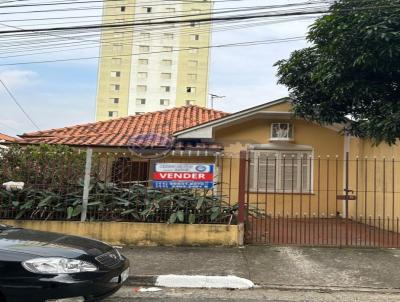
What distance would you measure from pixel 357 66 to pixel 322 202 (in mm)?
6397

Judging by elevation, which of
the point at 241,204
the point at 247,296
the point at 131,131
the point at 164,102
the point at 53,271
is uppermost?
the point at 164,102

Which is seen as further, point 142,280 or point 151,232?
point 151,232

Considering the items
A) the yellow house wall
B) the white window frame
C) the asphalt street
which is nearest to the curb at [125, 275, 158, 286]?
the asphalt street

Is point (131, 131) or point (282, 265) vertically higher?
point (131, 131)

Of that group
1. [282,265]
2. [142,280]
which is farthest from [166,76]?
[142,280]

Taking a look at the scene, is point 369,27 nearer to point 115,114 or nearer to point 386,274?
point 386,274

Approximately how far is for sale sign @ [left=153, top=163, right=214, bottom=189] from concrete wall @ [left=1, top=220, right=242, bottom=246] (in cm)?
82

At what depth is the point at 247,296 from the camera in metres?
6.25

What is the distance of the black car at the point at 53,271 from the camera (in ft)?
14.9

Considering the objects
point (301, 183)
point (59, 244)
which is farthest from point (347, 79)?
point (59, 244)

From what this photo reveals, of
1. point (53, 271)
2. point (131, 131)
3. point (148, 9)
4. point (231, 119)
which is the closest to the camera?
point (53, 271)

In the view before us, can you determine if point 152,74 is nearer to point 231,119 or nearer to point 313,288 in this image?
point 231,119

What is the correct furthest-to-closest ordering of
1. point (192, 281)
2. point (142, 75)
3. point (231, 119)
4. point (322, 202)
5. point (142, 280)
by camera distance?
point (142, 75) → point (322, 202) → point (231, 119) → point (142, 280) → point (192, 281)

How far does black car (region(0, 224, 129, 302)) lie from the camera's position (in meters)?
4.54
